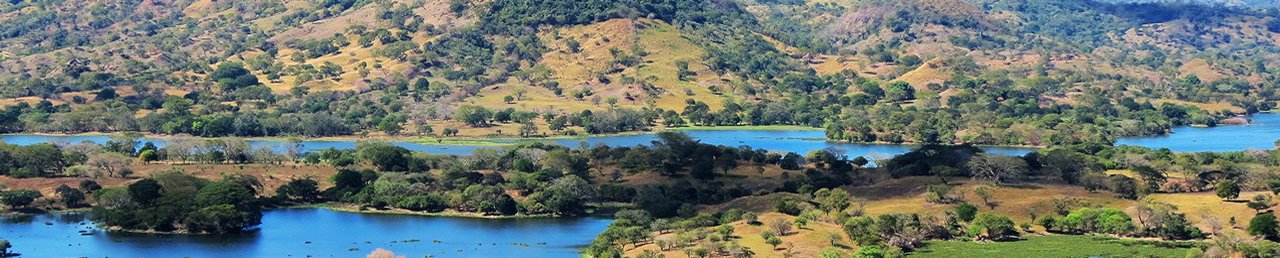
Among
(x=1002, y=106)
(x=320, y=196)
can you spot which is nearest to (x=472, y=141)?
(x=320, y=196)

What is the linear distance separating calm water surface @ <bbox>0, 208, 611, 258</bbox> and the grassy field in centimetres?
2165

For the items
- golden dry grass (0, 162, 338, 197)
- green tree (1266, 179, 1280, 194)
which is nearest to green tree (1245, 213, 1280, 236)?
green tree (1266, 179, 1280, 194)

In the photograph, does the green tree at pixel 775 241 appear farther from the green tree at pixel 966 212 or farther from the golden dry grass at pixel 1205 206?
the golden dry grass at pixel 1205 206

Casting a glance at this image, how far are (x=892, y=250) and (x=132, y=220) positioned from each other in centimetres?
4852

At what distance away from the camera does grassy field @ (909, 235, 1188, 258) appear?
262 feet

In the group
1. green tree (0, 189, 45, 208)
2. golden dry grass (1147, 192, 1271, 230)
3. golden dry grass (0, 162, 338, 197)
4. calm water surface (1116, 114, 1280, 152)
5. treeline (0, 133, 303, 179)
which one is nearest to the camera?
golden dry grass (1147, 192, 1271, 230)

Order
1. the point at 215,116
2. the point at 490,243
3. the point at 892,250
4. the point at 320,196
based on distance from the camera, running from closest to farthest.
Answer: the point at 892,250
the point at 490,243
the point at 320,196
the point at 215,116

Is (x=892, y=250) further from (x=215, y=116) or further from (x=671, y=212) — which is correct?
(x=215, y=116)

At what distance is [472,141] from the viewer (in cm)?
15850

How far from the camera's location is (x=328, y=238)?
88625 mm

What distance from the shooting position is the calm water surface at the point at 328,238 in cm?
8281

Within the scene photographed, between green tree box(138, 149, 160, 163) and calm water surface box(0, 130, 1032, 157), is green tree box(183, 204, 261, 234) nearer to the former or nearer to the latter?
green tree box(138, 149, 160, 163)

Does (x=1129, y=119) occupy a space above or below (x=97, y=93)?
below

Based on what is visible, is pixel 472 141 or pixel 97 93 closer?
pixel 472 141
